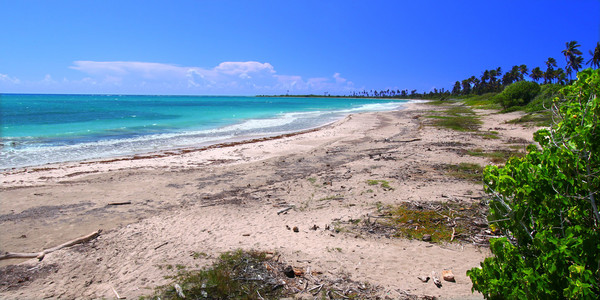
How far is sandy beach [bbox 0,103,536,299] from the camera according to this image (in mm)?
5133

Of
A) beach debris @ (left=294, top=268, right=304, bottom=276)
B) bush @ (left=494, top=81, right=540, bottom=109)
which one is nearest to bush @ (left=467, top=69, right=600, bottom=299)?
beach debris @ (left=294, top=268, right=304, bottom=276)

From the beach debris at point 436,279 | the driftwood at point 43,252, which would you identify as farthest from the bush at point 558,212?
the driftwood at point 43,252

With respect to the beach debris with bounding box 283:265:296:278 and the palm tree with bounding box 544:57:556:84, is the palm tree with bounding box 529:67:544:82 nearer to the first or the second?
the palm tree with bounding box 544:57:556:84

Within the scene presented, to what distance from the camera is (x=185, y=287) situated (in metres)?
4.75

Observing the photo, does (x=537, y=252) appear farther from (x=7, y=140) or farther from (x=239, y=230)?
(x=7, y=140)

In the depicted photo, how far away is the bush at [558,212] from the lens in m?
2.63

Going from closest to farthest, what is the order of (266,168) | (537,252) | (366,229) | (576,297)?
(576,297) → (537,252) → (366,229) → (266,168)

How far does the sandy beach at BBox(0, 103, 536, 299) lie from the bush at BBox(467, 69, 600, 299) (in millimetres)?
1553

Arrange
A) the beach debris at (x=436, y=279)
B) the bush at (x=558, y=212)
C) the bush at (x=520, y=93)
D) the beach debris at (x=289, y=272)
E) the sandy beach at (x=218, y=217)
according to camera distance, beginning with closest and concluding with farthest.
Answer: the bush at (x=558, y=212) → the beach debris at (x=436, y=279) → the beach debris at (x=289, y=272) → the sandy beach at (x=218, y=217) → the bush at (x=520, y=93)

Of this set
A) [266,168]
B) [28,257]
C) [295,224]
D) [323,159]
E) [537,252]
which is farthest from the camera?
[323,159]

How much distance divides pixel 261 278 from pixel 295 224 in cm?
223

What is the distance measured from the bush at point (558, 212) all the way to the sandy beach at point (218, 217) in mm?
1553

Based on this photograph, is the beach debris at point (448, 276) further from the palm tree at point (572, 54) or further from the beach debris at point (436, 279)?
the palm tree at point (572, 54)

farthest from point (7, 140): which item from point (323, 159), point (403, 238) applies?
point (403, 238)
